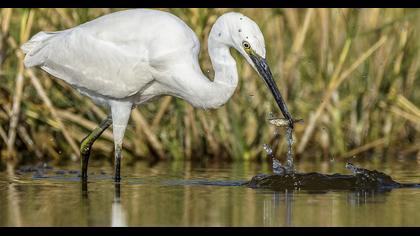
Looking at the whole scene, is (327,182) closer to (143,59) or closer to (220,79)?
(220,79)

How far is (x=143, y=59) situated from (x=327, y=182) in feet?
6.15

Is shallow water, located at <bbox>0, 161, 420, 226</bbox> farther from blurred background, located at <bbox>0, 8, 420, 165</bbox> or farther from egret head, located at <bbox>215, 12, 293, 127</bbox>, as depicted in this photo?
blurred background, located at <bbox>0, 8, 420, 165</bbox>

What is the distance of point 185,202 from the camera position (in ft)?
25.4

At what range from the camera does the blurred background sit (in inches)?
443

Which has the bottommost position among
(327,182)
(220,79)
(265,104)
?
(327,182)

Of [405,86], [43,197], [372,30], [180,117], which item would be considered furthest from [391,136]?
[43,197]

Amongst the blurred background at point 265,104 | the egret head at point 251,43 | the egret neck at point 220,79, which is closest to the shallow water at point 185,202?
the egret neck at point 220,79

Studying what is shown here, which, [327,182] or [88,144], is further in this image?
[88,144]

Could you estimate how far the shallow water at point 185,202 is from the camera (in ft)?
22.1

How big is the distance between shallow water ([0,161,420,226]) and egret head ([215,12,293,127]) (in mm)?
893

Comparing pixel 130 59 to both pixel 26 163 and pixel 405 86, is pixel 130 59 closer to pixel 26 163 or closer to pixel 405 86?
pixel 26 163

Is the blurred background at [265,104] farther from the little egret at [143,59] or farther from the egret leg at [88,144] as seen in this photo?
the little egret at [143,59]

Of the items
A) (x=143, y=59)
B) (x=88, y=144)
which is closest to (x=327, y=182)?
(x=143, y=59)

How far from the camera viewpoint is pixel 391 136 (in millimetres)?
11828
